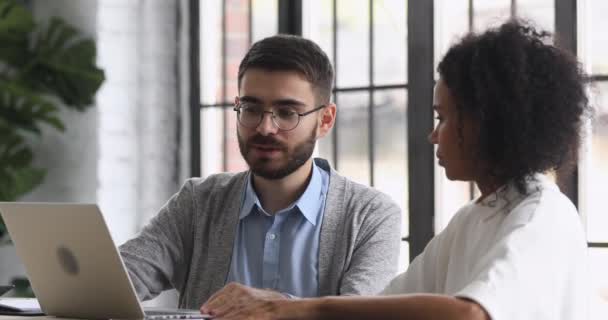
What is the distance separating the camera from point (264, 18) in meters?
3.99

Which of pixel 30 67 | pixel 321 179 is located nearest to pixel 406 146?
pixel 321 179

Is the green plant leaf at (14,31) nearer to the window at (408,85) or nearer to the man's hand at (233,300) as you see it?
the window at (408,85)

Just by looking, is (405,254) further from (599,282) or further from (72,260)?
(72,260)

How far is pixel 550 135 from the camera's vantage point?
165cm

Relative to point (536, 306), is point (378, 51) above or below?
above

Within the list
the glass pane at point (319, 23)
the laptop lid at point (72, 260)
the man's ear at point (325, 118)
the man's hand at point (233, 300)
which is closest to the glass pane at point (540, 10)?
the glass pane at point (319, 23)

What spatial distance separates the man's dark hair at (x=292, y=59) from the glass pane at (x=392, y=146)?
3.55ft

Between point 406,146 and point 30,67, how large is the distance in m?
1.41

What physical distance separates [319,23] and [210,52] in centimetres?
52

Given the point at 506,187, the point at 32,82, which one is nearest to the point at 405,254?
the point at 32,82

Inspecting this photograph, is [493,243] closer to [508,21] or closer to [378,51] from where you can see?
[508,21]

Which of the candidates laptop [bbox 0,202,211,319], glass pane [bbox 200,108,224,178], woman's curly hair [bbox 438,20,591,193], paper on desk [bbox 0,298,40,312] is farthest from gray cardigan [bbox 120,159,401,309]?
glass pane [bbox 200,108,224,178]

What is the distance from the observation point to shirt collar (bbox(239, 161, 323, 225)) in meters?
2.45

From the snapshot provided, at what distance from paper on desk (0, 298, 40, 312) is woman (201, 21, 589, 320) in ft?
1.64
